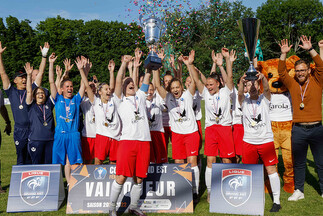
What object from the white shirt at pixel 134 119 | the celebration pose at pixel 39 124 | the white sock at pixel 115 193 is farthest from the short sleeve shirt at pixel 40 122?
the white sock at pixel 115 193

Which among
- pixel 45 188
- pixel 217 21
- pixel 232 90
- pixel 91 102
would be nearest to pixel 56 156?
pixel 45 188

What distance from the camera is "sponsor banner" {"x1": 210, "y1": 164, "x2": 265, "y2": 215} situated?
5064 mm

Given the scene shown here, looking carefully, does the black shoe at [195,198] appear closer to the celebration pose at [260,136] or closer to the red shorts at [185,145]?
the red shorts at [185,145]

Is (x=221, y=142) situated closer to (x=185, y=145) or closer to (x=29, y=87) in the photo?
(x=185, y=145)

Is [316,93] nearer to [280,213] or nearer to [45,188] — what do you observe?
[280,213]

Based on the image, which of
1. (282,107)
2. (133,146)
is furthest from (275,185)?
(133,146)

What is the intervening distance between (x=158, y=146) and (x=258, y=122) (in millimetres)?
2168

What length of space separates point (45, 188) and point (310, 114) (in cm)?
505

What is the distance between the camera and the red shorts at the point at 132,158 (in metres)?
4.85

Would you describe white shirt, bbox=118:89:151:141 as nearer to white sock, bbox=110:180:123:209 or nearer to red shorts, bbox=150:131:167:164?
white sock, bbox=110:180:123:209

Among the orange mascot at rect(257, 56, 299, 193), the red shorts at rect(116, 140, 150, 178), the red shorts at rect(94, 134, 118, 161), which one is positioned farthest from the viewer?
the orange mascot at rect(257, 56, 299, 193)

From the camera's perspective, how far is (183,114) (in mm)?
5984

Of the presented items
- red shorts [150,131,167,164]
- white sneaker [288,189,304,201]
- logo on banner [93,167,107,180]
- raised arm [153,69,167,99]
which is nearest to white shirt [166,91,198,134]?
raised arm [153,69,167,99]

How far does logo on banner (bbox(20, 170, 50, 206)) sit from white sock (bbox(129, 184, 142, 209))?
1.63 metres
